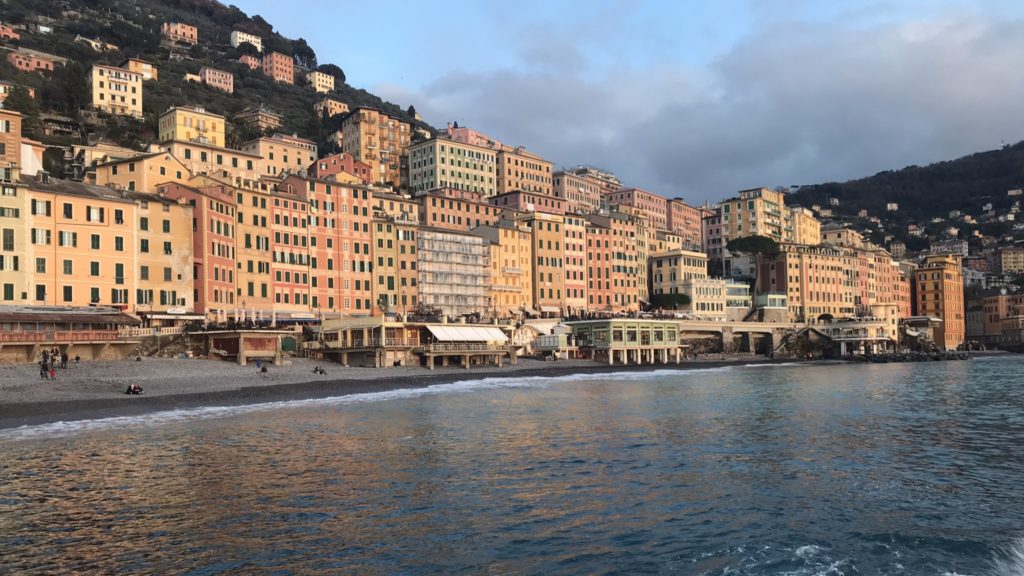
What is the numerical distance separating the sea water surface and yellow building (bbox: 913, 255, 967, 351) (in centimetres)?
15295

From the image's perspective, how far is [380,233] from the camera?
10181 centimetres

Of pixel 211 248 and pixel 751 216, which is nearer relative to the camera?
pixel 211 248

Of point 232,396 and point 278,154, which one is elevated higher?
point 278,154

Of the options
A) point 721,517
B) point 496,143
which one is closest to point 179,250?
point 721,517

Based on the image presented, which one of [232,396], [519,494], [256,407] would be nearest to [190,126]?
[232,396]

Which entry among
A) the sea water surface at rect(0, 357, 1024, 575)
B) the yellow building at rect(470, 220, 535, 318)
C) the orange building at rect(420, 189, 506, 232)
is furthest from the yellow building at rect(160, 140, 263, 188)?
the sea water surface at rect(0, 357, 1024, 575)

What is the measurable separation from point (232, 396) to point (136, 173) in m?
39.4

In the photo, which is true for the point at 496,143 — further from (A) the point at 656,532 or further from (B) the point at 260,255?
(A) the point at 656,532

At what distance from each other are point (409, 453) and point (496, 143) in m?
154

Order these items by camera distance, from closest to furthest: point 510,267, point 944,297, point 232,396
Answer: point 232,396
point 510,267
point 944,297

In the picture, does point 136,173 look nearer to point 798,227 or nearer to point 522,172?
point 522,172

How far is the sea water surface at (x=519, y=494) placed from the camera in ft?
59.0

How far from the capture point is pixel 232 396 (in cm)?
5462

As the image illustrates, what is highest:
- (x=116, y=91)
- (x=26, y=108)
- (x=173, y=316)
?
(x=116, y=91)
